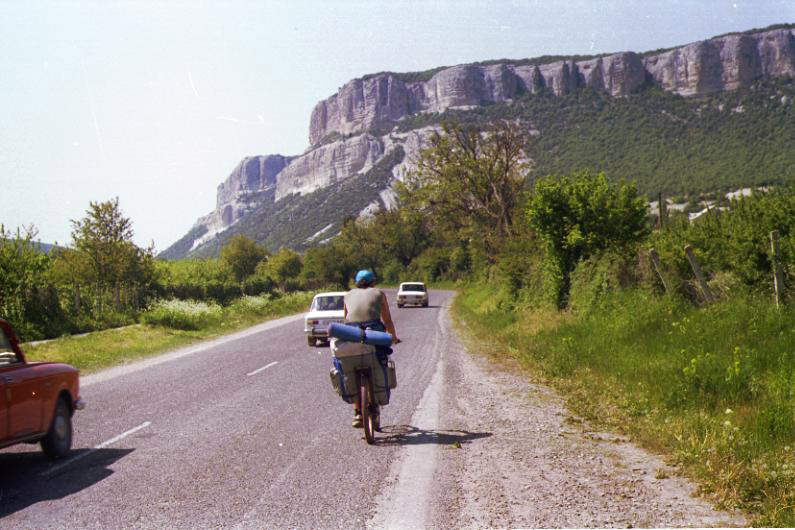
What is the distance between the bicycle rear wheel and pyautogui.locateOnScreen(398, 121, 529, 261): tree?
36.7 meters

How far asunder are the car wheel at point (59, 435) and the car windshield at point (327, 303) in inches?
560

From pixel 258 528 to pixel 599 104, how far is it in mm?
148633

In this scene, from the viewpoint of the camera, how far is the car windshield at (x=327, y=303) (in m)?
22.0

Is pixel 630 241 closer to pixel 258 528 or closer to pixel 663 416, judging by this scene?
pixel 663 416

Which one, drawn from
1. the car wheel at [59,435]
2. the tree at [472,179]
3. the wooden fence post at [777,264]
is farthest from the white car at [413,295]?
the car wheel at [59,435]

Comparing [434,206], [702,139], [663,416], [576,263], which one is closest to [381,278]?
[702,139]

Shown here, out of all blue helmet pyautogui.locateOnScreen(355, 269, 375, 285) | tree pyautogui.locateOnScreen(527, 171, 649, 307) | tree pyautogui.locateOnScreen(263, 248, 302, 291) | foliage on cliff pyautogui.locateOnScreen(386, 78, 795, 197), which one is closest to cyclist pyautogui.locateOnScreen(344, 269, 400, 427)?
blue helmet pyautogui.locateOnScreen(355, 269, 375, 285)

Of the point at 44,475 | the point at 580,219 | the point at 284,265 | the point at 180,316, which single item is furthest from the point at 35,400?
the point at 284,265

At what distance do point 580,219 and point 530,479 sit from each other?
1497 cm

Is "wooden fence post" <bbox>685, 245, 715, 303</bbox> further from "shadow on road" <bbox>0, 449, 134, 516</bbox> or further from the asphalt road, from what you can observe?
"shadow on road" <bbox>0, 449, 134, 516</bbox>

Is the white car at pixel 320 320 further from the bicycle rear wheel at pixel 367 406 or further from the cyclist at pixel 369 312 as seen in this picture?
the bicycle rear wheel at pixel 367 406

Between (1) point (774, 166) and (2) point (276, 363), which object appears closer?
(2) point (276, 363)

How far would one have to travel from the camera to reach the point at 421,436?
7902 mm

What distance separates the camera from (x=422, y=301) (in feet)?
141
